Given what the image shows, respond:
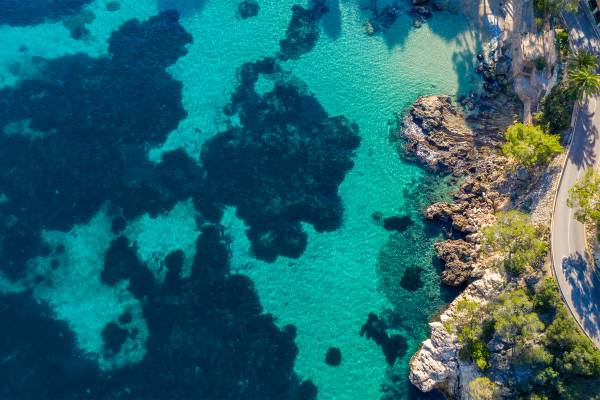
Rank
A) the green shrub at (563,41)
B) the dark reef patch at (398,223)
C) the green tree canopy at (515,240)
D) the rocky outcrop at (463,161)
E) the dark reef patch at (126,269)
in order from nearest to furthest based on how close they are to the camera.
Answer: the green tree canopy at (515,240) → the green shrub at (563,41) → the rocky outcrop at (463,161) → the dark reef patch at (398,223) → the dark reef patch at (126,269)

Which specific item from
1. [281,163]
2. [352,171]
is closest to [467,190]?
[352,171]

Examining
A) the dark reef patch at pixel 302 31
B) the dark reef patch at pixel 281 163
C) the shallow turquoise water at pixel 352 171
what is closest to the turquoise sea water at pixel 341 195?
the shallow turquoise water at pixel 352 171

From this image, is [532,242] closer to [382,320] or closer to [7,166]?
[382,320]

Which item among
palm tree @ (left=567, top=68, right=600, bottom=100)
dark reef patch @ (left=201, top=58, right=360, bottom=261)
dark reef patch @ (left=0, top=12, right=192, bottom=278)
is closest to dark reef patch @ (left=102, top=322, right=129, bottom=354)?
dark reef patch @ (left=0, top=12, right=192, bottom=278)

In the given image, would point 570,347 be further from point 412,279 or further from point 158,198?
point 158,198

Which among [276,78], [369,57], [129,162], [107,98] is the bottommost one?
[129,162]

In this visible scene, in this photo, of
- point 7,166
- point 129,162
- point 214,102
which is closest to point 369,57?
point 214,102

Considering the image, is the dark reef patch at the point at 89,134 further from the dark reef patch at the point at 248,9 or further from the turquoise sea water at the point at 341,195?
the dark reef patch at the point at 248,9
